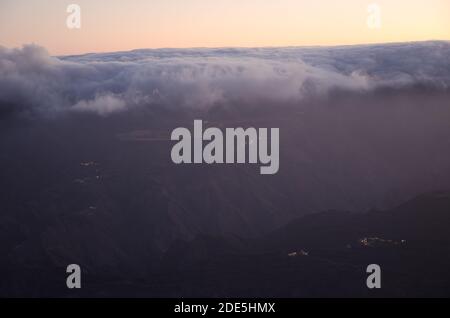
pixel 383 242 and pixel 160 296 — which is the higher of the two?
pixel 383 242

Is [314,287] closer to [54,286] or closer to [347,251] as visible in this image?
[347,251]

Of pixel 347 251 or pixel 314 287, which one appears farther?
pixel 347 251
